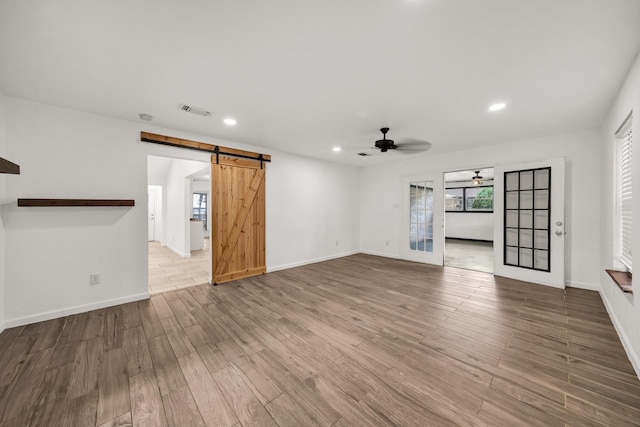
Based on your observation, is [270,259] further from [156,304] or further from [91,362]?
[91,362]

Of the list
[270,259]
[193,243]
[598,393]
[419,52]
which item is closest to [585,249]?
[598,393]

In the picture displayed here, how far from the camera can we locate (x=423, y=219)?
561 cm

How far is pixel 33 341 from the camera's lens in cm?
231

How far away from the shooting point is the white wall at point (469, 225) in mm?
8664

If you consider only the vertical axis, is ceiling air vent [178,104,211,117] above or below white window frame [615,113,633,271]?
above

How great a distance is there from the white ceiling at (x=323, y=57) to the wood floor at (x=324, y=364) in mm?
2511

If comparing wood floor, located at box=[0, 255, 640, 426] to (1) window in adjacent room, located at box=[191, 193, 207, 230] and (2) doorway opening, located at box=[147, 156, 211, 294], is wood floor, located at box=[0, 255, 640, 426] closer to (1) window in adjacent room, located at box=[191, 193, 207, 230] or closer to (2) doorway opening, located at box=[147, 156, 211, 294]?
(2) doorway opening, located at box=[147, 156, 211, 294]

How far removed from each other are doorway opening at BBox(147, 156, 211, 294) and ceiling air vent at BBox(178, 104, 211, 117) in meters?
1.68

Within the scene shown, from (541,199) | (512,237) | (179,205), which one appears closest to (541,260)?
(512,237)

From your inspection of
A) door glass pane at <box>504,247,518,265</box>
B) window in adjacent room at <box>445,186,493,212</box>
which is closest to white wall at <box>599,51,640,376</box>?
door glass pane at <box>504,247,518,265</box>

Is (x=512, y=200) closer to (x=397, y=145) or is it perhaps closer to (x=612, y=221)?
(x=612, y=221)

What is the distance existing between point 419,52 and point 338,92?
2.88 ft

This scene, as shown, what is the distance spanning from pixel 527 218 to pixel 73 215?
269 inches

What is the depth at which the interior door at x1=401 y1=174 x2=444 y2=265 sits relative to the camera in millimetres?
5305
